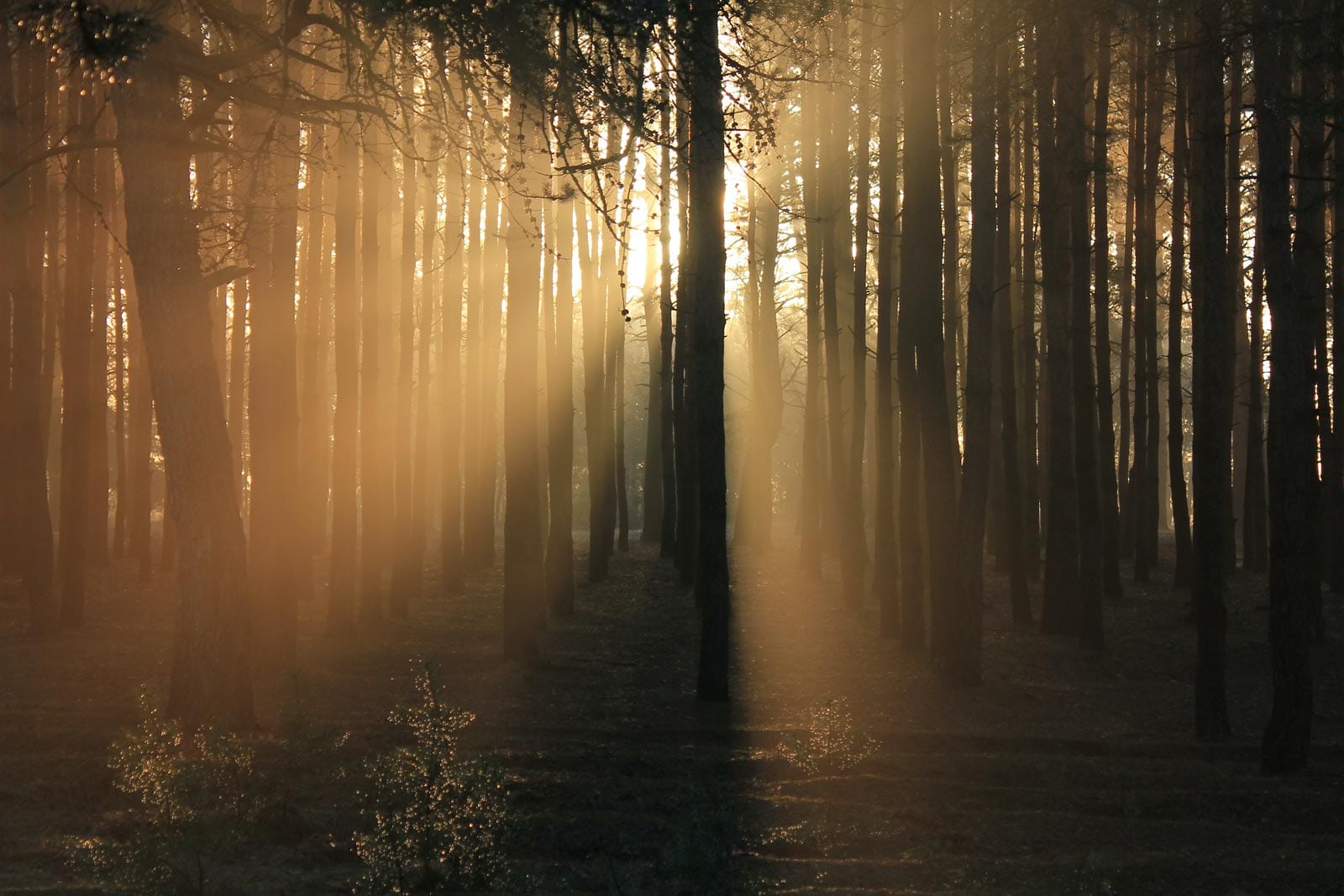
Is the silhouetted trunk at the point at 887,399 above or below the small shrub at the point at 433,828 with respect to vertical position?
above

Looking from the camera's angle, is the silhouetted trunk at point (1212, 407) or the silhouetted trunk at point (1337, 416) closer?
the silhouetted trunk at point (1212, 407)

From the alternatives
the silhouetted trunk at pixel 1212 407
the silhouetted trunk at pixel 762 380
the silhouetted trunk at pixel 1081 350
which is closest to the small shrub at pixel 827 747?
the silhouetted trunk at pixel 1212 407

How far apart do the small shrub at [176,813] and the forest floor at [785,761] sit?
0.77ft

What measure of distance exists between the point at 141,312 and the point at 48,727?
3770 mm

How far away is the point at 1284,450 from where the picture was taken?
9.93 m

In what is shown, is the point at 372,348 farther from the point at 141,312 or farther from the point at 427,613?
the point at 141,312

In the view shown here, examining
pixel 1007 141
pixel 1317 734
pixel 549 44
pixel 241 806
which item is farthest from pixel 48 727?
pixel 1007 141

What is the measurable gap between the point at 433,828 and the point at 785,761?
4263 millimetres

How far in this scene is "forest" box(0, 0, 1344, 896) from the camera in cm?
789

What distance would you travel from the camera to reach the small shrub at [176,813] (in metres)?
6.60

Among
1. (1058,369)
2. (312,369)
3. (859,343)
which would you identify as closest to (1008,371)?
(859,343)

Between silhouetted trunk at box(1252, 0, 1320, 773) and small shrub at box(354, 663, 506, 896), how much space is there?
6.43 m

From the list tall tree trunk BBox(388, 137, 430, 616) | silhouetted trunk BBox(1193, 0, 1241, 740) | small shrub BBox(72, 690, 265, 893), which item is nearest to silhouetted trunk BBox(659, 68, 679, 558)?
tall tree trunk BBox(388, 137, 430, 616)

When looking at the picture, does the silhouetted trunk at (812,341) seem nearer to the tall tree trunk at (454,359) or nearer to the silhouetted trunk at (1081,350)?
the tall tree trunk at (454,359)
